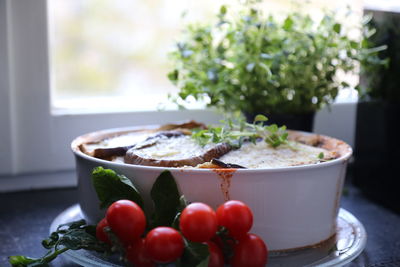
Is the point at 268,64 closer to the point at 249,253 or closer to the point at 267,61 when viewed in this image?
the point at 267,61

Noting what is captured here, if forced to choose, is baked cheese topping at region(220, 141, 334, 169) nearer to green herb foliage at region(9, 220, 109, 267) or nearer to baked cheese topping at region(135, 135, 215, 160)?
baked cheese topping at region(135, 135, 215, 160)

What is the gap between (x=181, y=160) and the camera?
657 millimetres

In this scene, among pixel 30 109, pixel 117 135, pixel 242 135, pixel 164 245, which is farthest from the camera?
pixel 30 109

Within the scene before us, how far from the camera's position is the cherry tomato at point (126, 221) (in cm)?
55

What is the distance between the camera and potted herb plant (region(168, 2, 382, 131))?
87 cm

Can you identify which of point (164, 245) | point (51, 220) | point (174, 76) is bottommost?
point (51, 220)

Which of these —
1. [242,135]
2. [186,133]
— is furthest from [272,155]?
[186,133]

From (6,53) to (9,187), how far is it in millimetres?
266

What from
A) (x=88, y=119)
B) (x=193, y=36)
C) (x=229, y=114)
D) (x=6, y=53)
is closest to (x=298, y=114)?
(x=229, y=114)

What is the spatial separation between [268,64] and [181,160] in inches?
10.6

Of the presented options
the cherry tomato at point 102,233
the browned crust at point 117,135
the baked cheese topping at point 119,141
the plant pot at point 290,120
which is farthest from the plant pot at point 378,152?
the cherry tomato at point 102,233

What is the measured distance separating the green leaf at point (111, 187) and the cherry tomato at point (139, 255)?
62mm

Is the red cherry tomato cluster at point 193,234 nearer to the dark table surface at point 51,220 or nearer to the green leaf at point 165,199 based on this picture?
the green leaf at point 165,199

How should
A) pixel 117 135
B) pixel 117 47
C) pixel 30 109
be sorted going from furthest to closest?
1. pixel 117 47
2. pixel 30 109
3. pixel 117 135
